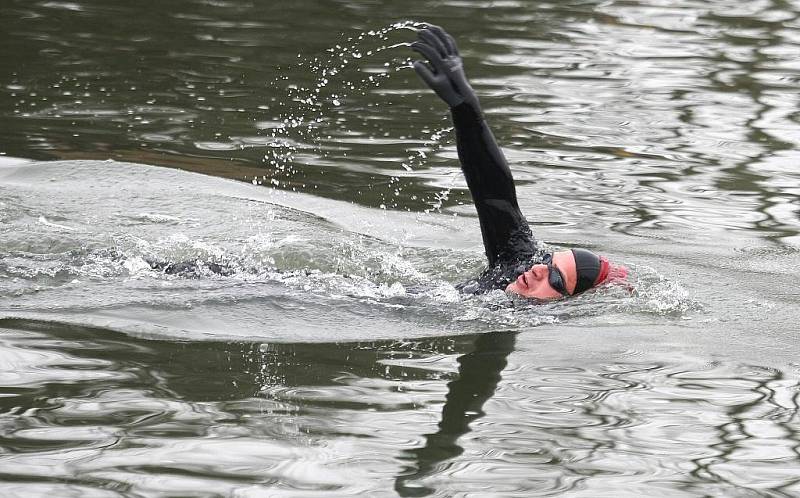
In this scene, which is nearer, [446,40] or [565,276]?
[565,276]

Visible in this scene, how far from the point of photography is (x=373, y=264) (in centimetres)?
695

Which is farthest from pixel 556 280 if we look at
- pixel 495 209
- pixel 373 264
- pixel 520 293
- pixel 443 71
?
pixel 373 264

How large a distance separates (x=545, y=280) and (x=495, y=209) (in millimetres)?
412

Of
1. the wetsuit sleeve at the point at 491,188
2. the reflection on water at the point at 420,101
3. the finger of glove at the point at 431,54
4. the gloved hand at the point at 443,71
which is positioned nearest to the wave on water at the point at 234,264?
the wetsuit sleeve at the point at 491,188

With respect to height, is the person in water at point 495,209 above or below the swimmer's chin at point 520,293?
above

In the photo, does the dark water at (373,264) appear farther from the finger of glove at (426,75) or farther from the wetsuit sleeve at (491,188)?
the finger of glove at (426,75)

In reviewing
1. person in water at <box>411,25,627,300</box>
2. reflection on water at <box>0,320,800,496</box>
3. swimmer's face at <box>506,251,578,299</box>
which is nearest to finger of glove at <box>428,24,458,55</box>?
person in water at <box>411,25,627,300</box>

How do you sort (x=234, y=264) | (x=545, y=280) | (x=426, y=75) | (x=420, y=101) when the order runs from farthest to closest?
(x=420, y=101)
(x=234, y=264)
(x=545, y=280)
(x=426, y=75)

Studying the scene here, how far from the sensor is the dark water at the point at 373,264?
429 centimetres

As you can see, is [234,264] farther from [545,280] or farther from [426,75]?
[545,280]

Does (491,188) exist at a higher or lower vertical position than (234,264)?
higher

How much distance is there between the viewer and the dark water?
14.1 feet

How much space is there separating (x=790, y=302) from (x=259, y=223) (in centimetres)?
314

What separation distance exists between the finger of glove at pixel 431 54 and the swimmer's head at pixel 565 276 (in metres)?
1.02
